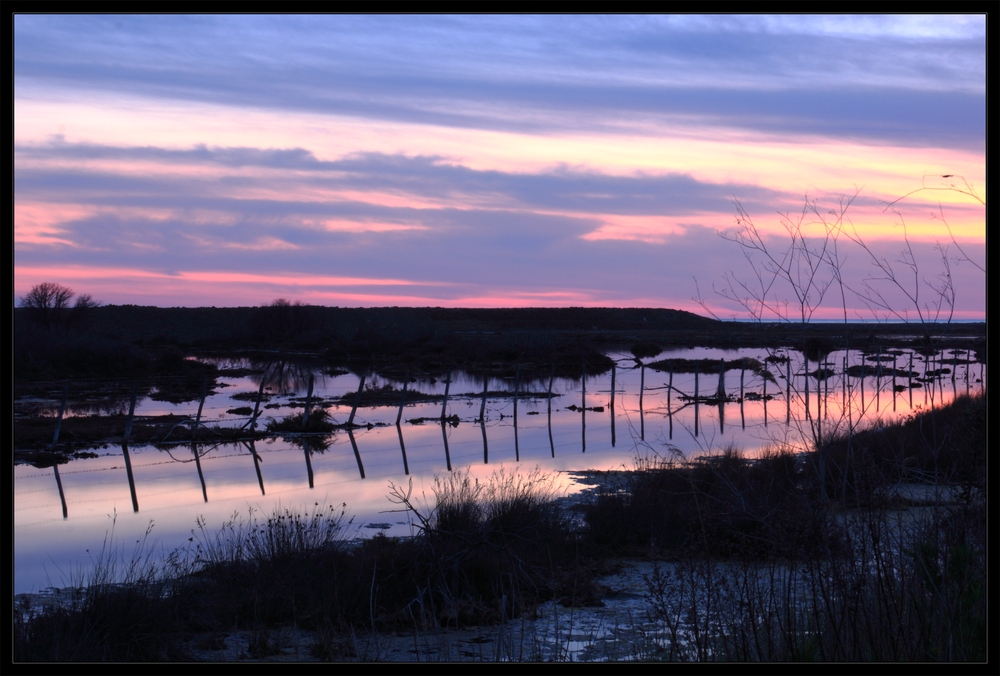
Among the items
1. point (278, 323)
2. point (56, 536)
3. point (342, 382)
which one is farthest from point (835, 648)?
point (278, 323)

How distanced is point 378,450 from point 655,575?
14.8 m

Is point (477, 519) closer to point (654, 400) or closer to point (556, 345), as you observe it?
point (654, 400)

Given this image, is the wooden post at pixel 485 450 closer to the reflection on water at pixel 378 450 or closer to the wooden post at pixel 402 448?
the reflection on water at pixel 378 450

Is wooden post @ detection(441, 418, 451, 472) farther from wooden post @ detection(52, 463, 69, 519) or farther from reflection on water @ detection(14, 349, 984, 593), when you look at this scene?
wooden post @ detection(52, 463, 69, 519)

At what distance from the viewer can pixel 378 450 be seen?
61.5 feet

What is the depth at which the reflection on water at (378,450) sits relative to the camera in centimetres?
949

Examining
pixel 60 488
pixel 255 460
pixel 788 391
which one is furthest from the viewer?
pixel 255 460

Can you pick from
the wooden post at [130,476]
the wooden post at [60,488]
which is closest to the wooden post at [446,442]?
the wooden post at [130,476]

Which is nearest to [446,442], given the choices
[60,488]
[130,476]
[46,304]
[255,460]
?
[255,460]

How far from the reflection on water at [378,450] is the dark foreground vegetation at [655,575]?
24.6 inches

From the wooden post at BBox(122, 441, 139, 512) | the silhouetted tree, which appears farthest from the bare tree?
the wooden post at BBox(122, 441, 139, 512)

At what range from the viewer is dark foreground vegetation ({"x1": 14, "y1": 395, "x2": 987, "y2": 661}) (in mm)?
4133

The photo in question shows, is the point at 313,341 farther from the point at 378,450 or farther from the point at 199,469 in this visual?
the point at 199,469

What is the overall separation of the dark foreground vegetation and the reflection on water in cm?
62
